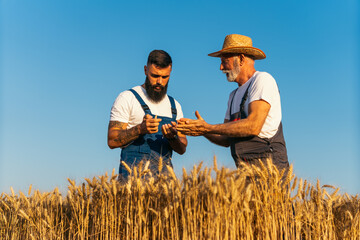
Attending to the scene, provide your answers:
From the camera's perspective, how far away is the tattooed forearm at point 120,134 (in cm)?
484

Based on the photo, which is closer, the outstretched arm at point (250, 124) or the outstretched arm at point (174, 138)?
the outstretched arm at point (250, 124)

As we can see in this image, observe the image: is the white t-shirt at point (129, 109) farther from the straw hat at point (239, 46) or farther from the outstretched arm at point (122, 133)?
the straw hat at point (239, 46)

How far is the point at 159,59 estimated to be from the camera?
5.18 meters

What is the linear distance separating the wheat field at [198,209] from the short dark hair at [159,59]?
146 centimetres

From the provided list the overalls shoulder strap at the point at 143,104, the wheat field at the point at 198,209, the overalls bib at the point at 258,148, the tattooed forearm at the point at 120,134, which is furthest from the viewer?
the overalls shoulder strap at the point at 143,104

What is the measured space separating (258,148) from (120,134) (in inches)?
66.8

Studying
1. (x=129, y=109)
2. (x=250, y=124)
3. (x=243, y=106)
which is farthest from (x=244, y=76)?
(x=129, y=109)

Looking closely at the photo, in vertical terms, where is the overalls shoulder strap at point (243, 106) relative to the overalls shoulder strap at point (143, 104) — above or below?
below

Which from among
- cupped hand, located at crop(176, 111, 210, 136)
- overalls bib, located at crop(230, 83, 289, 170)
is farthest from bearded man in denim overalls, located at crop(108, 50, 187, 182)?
overalls bib, located at crop(230, 83, 289, 170)

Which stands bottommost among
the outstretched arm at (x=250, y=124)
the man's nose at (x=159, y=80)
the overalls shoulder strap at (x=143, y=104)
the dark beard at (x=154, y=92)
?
the outstretched arm at (x=250, y=124)

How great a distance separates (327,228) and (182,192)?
202cm

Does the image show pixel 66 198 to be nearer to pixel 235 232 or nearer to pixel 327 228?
pixel 235 232

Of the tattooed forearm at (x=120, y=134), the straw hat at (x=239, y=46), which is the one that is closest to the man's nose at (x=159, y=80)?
the tattooed forearm at (x=120, y=134)

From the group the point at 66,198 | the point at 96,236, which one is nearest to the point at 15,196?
the point at 66,198
